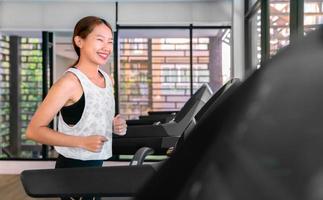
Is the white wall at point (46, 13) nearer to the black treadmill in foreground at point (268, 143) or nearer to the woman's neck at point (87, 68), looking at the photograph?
the woman's neck at point (87, 68)

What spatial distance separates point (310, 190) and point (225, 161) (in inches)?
1.7

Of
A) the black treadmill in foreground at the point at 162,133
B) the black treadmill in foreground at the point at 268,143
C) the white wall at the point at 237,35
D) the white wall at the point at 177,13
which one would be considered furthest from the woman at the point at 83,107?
the white wall at the point at 177,13

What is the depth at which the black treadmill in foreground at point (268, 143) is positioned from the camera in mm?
240

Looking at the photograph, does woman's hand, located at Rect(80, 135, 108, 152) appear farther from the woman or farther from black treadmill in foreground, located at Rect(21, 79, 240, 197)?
black treadmill in foreground, located at Rect(21, 79, 240, 197)

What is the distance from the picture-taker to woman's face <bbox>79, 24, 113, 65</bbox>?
4.05 ft

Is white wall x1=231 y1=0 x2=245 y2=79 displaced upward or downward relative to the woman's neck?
upward

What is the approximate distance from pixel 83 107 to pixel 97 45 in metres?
0.16

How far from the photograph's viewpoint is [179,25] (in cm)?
630

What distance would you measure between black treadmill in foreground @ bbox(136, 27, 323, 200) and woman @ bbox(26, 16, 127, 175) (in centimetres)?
81

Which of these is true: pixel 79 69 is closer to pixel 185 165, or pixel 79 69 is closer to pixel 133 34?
pixel 185 165

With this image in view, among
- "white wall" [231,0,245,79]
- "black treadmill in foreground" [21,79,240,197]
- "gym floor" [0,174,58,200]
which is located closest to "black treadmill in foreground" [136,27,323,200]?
"black treadmill in foreground" [21,79,240,197]

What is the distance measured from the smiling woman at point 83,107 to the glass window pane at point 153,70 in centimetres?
507

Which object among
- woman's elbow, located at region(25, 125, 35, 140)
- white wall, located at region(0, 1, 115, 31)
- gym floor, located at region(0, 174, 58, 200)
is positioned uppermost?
white wall, located at region(0, 1, 115, 31)

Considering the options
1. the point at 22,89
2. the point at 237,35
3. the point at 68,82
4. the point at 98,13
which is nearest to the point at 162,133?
the point at 68,82
